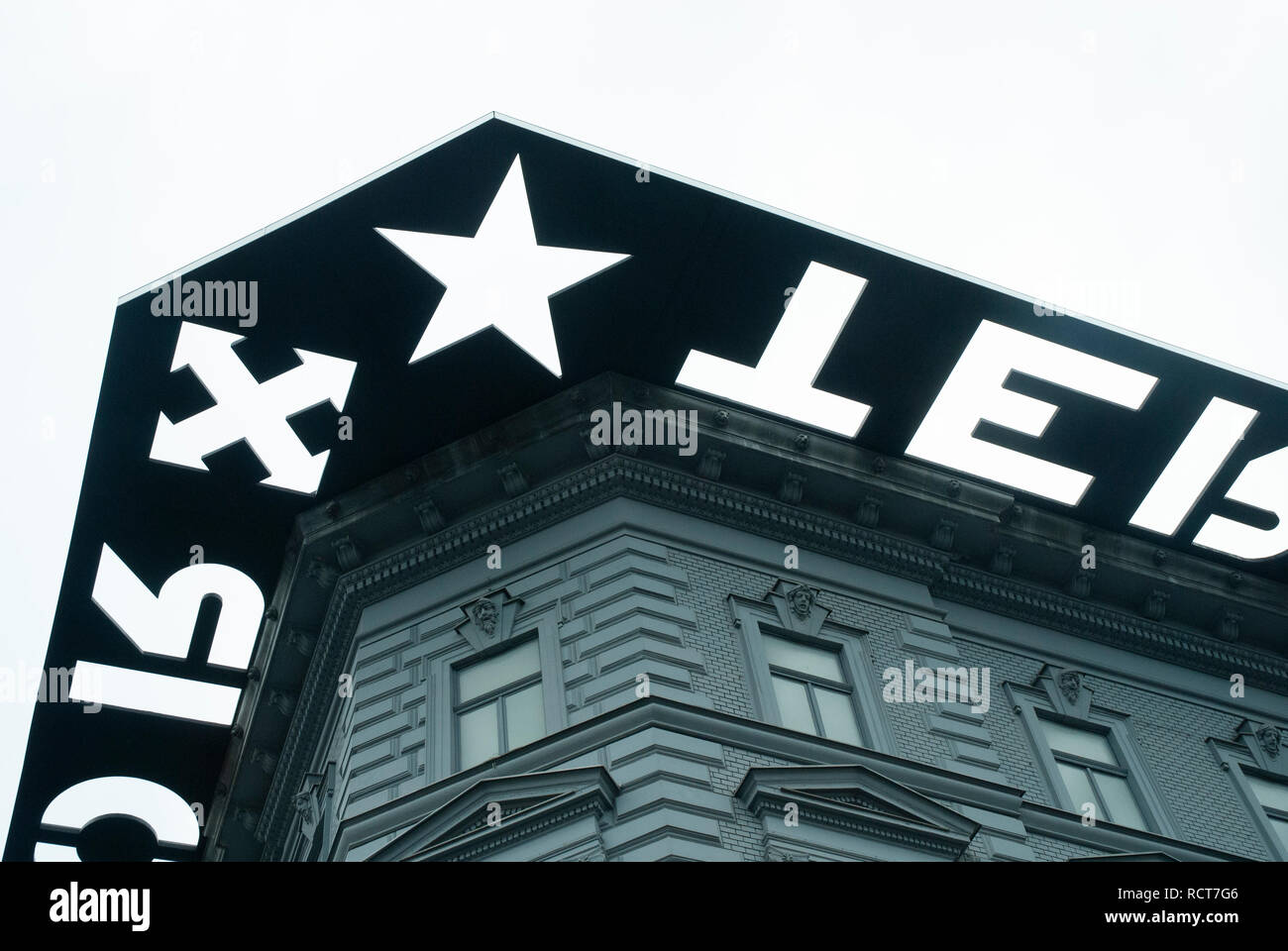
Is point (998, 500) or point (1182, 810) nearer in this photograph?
point (1182, 810)

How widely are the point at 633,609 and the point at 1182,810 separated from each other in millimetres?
8283

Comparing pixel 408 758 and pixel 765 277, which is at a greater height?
pixel 765 277

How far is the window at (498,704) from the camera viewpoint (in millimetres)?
17859

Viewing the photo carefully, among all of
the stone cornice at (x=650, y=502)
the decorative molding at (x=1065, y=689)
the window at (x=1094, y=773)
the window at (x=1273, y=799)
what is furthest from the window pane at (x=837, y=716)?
the window at (x=1273, y=799)

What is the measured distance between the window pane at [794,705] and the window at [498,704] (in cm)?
288

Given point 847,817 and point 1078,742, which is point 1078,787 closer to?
point 1078,742

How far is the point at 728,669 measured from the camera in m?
18.2

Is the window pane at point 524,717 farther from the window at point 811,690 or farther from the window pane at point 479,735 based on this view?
the window at point 811,690

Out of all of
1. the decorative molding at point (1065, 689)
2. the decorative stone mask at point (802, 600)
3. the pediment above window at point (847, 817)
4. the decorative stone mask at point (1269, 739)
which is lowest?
the pediment above window at point (847, 817)

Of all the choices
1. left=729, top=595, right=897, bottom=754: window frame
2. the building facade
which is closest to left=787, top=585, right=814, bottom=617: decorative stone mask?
the building facade

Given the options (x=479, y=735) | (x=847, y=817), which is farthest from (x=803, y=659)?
(x=479, y=735)
